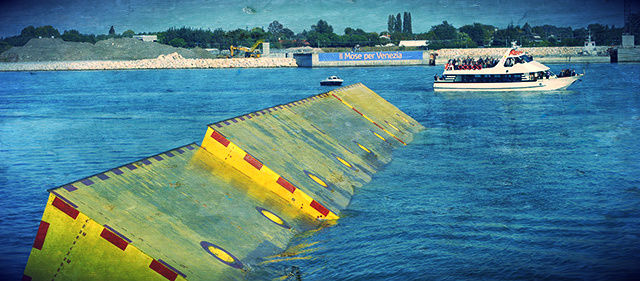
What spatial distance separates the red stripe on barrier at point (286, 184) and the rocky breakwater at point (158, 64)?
506 feet

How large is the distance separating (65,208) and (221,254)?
343 cm

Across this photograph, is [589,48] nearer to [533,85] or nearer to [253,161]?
[533,85]

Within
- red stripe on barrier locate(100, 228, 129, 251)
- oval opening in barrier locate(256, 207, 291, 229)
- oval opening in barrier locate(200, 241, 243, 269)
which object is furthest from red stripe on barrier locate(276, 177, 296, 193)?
red stripe on barrier locate(100, 228, 129, 251)

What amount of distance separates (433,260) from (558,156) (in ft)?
55.4

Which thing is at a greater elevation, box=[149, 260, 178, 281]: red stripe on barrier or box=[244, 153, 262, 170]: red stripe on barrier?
box=[244, 153, 262, 170]: red stripe on barrier

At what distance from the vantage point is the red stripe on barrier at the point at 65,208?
464 inches

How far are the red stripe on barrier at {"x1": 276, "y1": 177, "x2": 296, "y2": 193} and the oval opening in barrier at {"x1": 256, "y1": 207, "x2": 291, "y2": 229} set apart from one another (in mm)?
1459

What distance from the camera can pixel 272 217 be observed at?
1631cm

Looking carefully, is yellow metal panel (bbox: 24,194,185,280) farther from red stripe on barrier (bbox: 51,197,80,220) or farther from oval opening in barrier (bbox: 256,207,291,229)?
oval opening in barrier (bbox: 256,207,291,229)

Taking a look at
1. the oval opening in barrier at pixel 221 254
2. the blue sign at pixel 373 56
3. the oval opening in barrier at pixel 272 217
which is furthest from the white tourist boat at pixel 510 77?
the blue sign at pixel 373 56

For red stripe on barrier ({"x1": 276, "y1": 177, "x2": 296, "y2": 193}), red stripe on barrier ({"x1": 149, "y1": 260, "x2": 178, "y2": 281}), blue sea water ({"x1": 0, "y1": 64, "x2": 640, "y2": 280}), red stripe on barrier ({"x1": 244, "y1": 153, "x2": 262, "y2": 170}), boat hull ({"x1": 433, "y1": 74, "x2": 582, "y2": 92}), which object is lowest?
blue sea water ({"x1": 0, "y1": 64, "x2": 640, "y2": 280})

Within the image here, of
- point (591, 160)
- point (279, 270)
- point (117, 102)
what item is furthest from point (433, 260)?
point (117, 102)

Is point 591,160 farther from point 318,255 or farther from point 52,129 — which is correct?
point 52,129

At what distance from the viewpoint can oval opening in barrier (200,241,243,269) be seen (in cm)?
1302
